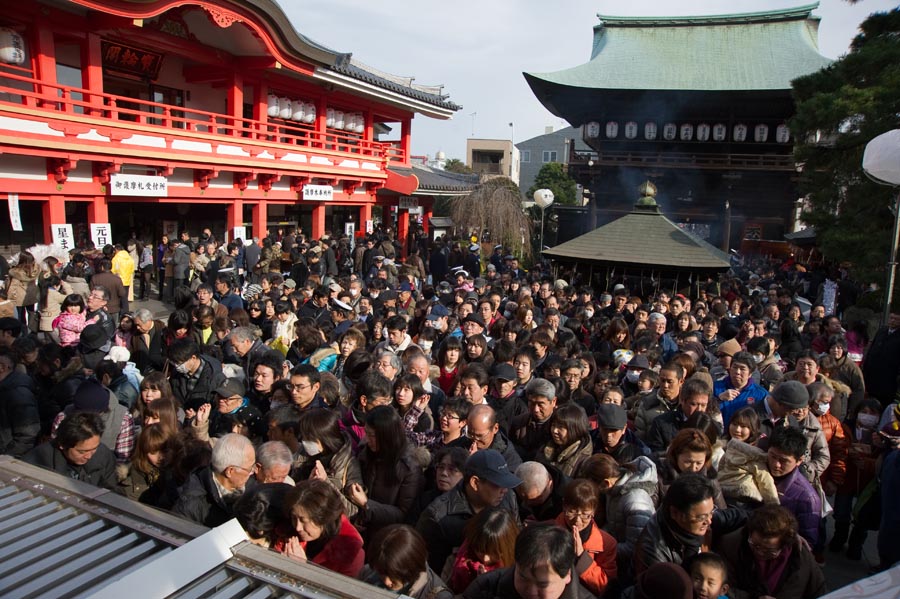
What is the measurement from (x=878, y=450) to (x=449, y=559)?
3.33 meters

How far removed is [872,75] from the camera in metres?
9.08

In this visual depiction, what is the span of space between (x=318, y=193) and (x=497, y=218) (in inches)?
428

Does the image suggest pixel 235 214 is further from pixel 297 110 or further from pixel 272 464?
pixel 272 464

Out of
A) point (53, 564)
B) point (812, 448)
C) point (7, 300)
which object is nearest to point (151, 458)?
point (53, 564)

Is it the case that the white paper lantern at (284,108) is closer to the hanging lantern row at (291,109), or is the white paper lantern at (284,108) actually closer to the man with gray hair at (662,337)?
the hanging lantern row at (291,109)

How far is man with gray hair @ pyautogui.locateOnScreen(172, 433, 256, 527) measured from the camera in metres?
2.79

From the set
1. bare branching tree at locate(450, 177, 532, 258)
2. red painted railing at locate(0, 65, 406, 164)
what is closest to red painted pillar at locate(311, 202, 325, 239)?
red painted railing at locate(0, 65, 406, 164)

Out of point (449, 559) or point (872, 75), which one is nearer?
point (449, 559)

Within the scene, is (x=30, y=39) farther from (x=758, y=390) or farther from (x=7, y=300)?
(x=758, y=390)

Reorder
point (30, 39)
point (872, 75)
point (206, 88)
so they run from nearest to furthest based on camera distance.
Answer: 1. point (872, 75)
2. point (30, 39)
3. point (206, 88)

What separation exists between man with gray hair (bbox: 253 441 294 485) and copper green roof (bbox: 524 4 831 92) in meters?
21.2

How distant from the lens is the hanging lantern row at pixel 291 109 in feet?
49.7

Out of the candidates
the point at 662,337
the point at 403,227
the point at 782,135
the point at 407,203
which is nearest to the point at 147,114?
the point at 662,337

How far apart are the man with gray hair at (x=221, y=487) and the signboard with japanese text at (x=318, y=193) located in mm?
13662
